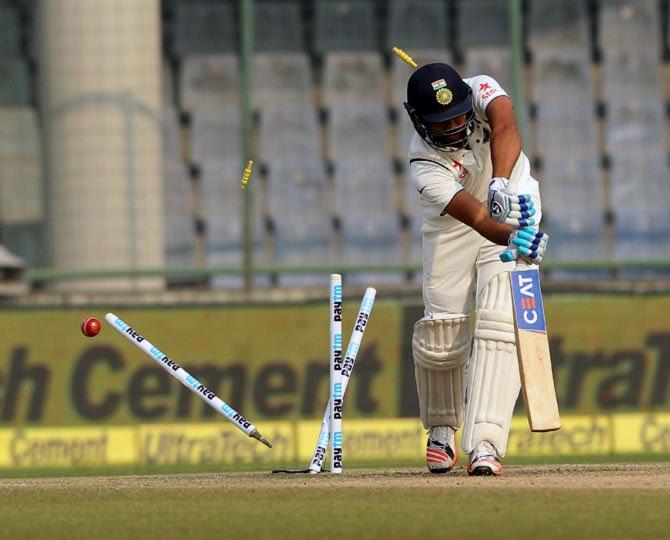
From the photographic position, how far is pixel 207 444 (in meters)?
13.0

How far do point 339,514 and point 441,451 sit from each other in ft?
5.97

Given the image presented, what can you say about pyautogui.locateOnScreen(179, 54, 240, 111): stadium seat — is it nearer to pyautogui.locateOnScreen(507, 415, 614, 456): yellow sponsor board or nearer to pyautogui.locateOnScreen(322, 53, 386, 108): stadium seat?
pyautogui.locateOnScreen(322, 53, 386, 108): stadium seat

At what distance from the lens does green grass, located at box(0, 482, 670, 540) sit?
18.5 ft

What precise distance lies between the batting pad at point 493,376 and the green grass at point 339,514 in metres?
0.72

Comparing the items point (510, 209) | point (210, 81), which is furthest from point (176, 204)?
point (510, 209)

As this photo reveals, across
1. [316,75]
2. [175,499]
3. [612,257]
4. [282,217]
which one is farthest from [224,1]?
[175,499]

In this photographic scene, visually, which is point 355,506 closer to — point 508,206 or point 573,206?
point 508,206

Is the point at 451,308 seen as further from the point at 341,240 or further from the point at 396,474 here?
the point at 341,240

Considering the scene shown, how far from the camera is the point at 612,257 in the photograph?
16.2 metres

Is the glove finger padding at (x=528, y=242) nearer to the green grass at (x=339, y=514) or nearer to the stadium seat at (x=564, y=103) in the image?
the green grass at (x=339, y=514)

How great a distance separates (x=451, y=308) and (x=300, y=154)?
31.0 ft

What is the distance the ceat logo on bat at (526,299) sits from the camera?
7336mm

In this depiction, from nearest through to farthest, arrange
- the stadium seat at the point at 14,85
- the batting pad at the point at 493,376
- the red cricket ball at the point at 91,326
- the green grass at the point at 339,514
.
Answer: the green grass at the point at 339,514 < the batting pad at the point at 493,376 < the red cricket ball at the point at 91,326 < the stadium seat at the point at 14,85

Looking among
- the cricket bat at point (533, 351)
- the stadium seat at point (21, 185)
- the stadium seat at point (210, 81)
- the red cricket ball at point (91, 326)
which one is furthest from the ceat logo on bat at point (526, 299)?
the stadium seat at point (210, 81)
